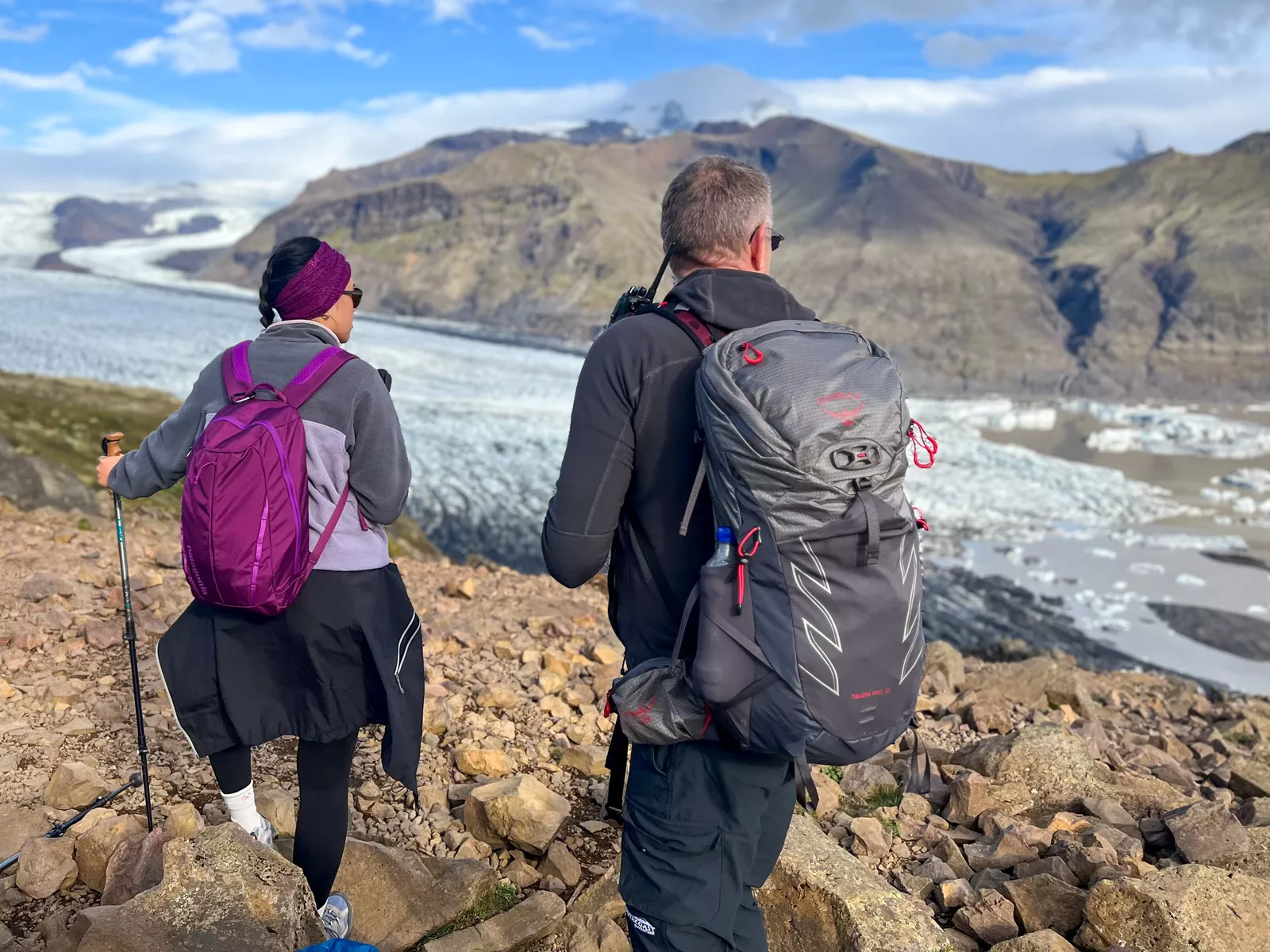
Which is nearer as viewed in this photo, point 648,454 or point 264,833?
point 648,454

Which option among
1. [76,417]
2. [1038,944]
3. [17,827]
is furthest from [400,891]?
[76,417]

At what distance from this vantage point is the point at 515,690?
16.6ft

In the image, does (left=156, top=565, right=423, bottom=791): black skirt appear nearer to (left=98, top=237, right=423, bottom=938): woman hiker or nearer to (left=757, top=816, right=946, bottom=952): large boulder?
(left=98, top=237, right=423, bottom=938): woman hiker

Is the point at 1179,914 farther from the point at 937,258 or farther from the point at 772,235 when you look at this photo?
the point at 937,258

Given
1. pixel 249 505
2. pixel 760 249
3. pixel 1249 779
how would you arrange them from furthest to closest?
pixel 1249 779 < pixel 249 505 < pixel 760 249

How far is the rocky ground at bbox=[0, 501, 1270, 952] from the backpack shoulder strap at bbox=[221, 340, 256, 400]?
4.33ft

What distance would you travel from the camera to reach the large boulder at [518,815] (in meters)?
3.38

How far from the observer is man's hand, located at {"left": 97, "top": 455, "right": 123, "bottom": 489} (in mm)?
2651

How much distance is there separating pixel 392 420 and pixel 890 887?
224 cm

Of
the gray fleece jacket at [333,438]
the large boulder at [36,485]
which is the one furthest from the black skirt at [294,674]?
the large boulder at [36,485]

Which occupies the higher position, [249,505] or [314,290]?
[314,290]

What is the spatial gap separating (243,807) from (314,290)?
1588mm

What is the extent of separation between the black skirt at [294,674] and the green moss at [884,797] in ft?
7.83

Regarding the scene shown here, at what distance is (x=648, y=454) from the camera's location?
2.04 m
